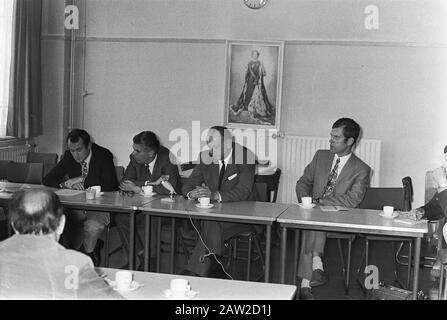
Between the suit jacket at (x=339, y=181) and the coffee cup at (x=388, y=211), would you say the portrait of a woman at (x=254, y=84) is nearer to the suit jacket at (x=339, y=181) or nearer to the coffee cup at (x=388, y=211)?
the suit jacket at (x=339, y=181)

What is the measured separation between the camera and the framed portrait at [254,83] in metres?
7.14

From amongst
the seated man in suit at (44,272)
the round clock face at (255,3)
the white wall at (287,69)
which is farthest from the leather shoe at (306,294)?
the round clock face at (255,3)

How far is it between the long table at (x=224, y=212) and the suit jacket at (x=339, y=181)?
1.69 feet

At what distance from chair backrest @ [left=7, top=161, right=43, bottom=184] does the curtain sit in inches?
55.9

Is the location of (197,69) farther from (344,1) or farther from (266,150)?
(344,1)

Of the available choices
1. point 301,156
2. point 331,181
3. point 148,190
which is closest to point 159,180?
point 148,190

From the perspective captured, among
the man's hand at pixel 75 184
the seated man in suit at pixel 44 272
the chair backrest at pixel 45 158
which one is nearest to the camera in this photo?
the seated man in suit at pixel 44 272

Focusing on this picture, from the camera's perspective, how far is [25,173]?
19.1ft

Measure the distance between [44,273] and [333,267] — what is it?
384cm

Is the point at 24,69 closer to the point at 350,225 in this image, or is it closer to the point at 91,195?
the point at 91,195
